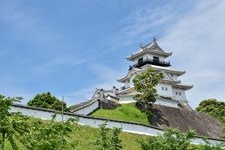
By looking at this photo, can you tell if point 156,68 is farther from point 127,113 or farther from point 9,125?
point 9,125

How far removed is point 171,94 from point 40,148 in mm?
53417

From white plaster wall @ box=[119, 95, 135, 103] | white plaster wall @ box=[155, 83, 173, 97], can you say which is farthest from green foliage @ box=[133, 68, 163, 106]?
white plaster wall @ box=[155, 83, 173, 97]

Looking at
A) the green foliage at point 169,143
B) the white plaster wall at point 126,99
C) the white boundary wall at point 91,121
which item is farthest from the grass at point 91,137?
the white plaster wall at point 126,99

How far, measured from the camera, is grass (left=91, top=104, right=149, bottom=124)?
43.2 metres

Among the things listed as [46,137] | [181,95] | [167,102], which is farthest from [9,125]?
[181,95]

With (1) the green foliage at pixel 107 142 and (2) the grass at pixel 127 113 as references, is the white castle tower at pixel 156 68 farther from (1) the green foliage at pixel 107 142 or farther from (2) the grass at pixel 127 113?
(1) the green foliage at pixel 107 142

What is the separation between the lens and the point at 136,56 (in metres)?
71.8

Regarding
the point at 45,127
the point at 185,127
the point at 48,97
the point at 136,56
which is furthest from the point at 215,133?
the point at 45,127

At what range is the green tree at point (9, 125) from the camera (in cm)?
1362

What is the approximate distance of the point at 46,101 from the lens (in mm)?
45656

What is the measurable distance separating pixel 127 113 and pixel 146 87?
3890 mm

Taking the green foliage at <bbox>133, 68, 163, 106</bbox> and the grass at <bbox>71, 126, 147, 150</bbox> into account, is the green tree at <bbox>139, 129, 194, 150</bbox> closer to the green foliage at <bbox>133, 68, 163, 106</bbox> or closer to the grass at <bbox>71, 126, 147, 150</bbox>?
the grass at <bbox>71, 126, 147, 150</bbox>

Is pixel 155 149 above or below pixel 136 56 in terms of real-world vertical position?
below

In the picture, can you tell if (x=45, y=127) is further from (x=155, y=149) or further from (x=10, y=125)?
(x=155, y=149)
